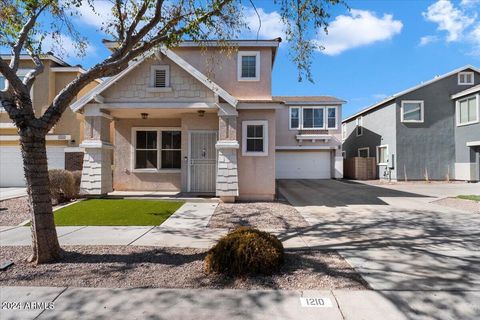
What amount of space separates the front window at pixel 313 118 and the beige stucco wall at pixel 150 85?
46.8 feet

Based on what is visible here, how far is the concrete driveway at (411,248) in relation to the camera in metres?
3.68

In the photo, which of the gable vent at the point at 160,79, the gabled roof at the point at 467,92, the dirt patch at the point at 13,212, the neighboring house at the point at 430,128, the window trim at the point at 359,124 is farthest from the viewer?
the window trim at the point at 359,124

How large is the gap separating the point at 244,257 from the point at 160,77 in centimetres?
843

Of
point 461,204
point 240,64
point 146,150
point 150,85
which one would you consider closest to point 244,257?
point 150,85

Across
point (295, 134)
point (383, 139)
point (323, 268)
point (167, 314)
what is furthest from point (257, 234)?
point (383, 139)

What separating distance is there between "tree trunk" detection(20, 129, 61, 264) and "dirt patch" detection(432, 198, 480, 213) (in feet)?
37.7

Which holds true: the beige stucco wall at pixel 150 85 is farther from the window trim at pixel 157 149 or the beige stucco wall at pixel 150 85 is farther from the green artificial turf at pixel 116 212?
the green artificial turf at pixel 116 212

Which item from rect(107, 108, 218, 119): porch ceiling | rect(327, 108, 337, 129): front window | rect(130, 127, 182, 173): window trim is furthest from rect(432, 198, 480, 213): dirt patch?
rect(327, 108, 337, 129): front window

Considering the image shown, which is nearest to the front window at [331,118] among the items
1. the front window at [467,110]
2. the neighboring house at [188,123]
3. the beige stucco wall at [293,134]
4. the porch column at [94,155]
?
the beige stucco wall at [293,134]

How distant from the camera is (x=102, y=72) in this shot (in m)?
5.20

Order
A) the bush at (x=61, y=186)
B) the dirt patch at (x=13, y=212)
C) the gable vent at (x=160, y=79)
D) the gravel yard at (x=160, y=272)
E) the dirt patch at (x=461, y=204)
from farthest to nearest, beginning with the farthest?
the gable vent at (x=160, y=79) < the bush at (x=61, y=186) < the dirt patch at (x=461, y=204) < the dirt patch at (x=13, y=212) < the gravel yard at (x=160, y=272)

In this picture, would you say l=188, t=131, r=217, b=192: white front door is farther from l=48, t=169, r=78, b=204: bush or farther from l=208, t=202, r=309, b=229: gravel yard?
l=48, t=169, r=78, b=204: bush

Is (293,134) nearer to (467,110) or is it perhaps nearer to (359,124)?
(359,124)

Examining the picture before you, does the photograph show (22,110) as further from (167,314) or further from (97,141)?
(97,141)
